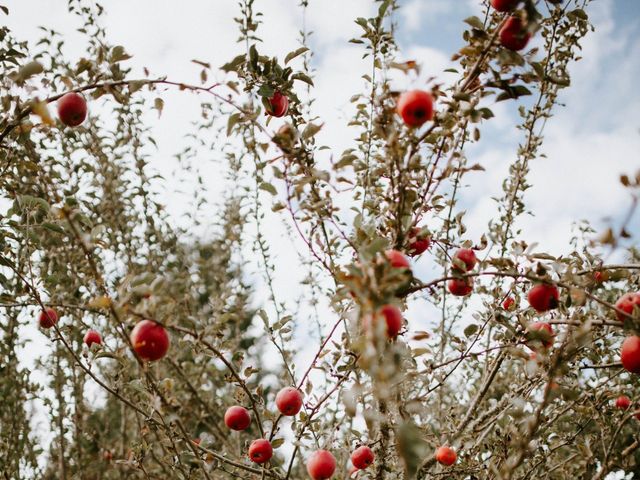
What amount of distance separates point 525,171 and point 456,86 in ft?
5.72

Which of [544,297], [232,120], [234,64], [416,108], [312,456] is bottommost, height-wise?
[312,456]

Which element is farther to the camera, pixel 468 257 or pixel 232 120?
pixel 468 257

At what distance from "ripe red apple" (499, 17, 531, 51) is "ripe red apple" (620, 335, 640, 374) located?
40.8 inches

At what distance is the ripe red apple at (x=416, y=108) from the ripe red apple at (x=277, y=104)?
0.65 meters

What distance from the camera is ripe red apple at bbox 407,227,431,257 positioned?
5.67ft

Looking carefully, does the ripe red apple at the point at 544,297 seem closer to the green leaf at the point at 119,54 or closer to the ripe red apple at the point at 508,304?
the ripe red apple at the point at 508,304

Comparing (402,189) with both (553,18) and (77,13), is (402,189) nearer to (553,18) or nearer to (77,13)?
(553,18)

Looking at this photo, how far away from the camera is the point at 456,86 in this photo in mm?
1783

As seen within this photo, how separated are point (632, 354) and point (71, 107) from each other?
2.32m

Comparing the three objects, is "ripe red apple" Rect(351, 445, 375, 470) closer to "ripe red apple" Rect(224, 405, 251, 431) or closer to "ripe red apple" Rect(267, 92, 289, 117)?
"ripe red apple" Rect(224, 405, 251, 431)

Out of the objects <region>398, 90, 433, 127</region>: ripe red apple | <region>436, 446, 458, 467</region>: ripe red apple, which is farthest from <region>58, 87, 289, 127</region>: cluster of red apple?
<region>436, 446, 458, 467</region>: ripe red apple

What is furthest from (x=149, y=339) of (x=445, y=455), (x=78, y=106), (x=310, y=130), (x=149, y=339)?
(x=445, y=455)

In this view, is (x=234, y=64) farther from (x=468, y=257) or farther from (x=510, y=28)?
(x=468, y=257)

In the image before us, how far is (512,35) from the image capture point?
1.59 metres
